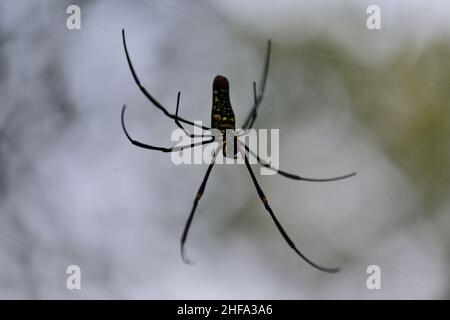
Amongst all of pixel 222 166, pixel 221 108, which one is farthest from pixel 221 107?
pixel 222 166

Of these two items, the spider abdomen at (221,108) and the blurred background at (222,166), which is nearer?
the spider abdomen at (221,108)

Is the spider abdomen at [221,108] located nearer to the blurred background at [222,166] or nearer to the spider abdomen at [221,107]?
the spider abdomen at [221,107]

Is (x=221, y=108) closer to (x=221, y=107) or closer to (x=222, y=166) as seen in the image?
(x=221, y=107)

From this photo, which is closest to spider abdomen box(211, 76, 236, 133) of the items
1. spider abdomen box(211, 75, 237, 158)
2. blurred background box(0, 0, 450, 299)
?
spider abdomen box(211, 75, 237, 158)

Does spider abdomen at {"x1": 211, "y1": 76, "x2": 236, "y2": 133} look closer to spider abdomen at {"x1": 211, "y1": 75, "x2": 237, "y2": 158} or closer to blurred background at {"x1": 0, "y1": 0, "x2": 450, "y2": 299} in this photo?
spider abdomen at {"x1": 211, "y1": 75, "x2": 237, "y2": 158}

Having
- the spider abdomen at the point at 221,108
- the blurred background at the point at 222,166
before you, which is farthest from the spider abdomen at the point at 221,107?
the blurred background at the point at 222,166

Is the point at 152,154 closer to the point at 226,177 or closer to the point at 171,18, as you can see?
the point at 226,177

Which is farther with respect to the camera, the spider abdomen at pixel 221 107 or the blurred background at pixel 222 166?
the blurred background at pixel 222 166
